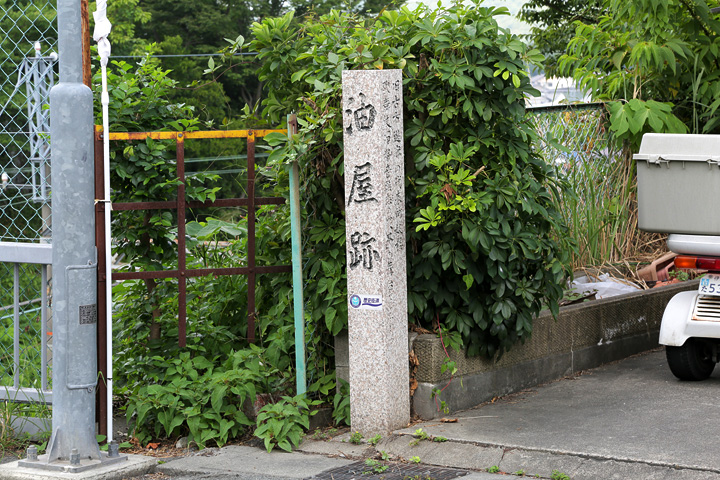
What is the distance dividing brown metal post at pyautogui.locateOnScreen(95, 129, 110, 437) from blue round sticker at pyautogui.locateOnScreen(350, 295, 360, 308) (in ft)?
4.88

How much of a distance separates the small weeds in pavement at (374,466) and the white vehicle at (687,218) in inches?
98.8

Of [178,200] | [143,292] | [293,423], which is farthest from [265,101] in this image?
[293,423]

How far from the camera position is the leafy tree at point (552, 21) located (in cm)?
2558

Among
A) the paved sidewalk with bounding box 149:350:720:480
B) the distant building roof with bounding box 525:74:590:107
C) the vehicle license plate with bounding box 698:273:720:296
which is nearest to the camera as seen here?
the paved sidewalk with bounding box 149:350:720:480

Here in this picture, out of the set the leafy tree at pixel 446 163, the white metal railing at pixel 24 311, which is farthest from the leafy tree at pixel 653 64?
the white metal railing at pixel 24 311

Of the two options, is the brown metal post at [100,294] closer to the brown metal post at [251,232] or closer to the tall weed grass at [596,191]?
the brown metal post at [251,232]

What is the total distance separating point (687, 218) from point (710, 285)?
0.53 metres

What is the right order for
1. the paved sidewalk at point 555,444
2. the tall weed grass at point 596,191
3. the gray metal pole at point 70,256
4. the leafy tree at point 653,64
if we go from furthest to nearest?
the tall weed grass at point 596,191 < the leafy tree at point 653,64 < the gray metal pole at point 70,256 < the paved sidewalk at point 555,444

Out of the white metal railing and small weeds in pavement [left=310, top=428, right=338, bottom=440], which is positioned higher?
the white metal railing

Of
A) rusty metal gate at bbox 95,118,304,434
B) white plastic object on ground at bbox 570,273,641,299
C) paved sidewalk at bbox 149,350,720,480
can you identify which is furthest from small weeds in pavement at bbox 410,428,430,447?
white plastic object on ground at bbox 570,273,641,299

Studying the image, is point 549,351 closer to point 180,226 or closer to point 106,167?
point 180,226

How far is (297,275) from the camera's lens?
5.44 metres

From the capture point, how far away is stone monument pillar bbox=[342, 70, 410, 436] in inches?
196

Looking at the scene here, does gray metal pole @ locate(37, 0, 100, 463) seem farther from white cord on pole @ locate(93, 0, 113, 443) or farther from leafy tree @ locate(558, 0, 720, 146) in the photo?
leafy tree @ locate(558, 0, 720, 146)
